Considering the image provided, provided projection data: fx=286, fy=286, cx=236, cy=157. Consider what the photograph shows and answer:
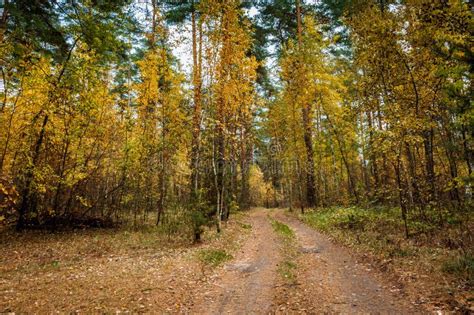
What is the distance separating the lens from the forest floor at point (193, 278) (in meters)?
6.11

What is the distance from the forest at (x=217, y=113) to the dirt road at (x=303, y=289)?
1.04 feet

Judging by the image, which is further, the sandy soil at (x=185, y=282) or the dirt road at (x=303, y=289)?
the sandy soil at (x=185, y=282)

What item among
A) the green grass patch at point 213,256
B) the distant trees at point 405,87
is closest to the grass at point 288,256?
the green grass patch at point 213,256

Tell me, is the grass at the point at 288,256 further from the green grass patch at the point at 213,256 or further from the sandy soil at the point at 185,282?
the green grass patch at the point at 213,256

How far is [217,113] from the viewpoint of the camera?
1516cm

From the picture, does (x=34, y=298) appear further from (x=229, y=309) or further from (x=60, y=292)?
(x=229, y=309)

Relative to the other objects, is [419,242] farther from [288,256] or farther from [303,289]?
[303,289]

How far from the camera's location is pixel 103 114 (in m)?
15.0

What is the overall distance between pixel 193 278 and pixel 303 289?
306 centimetres

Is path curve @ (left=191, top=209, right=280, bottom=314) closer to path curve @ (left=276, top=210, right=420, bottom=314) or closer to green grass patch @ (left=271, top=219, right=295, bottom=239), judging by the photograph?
path curve @ (left=276, top=210, right=420, bottom=314)

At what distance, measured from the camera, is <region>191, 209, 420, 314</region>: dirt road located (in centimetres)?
592

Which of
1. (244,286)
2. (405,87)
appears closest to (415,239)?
(405,87)

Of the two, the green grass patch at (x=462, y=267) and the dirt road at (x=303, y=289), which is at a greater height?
the green grass patch at (x=462, y=267)

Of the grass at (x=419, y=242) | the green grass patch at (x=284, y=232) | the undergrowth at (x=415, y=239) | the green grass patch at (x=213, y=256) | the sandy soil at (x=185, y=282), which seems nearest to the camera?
the sandy soil at (x=185, y=282)
